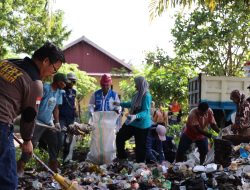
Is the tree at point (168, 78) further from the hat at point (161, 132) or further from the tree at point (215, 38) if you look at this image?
the hat at point (161, 132)

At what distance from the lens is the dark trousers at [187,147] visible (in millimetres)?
8516

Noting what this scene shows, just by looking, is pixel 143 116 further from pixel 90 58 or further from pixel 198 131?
pixel 90 58

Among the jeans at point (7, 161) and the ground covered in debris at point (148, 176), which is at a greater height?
the jeans at point (7, 161)

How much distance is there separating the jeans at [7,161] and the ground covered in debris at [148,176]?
249 centimetres

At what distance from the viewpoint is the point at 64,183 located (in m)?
4.67

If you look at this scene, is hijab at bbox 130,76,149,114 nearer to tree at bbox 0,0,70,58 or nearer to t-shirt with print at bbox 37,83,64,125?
t-shirt with print at bbox 37,83,64,125

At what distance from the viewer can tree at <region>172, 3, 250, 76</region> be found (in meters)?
18.8

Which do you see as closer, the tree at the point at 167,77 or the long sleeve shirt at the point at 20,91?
the long sleeve shirt at the point at 20,91

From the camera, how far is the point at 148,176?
274 inches

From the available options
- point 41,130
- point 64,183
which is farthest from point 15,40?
point 64,183

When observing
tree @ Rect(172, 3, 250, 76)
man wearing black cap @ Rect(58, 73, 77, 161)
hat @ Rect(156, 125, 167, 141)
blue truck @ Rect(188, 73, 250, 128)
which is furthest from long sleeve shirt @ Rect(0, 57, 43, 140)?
tree @ Rect(172, 3, 250, 76)

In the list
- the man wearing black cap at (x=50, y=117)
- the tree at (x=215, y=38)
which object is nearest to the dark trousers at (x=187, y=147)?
the man wearing black cap at (x=50, y=117)

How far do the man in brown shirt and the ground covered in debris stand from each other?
2.47 m

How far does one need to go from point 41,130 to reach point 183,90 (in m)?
14.6
